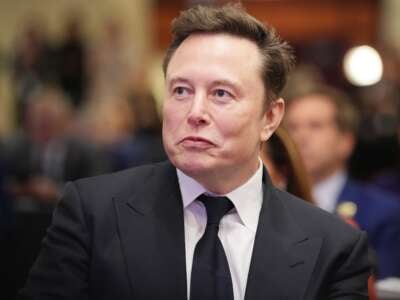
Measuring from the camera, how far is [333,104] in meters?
4.98

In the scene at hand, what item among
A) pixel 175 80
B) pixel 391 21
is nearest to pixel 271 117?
pixel 175 80

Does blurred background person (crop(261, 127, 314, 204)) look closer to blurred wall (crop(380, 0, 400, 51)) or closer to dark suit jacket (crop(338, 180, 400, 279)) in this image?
dark suit jacket (crop(338, 180, 400, 279))

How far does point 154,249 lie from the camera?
8.45ft

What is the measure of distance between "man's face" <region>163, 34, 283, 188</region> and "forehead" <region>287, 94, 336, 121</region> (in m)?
2.27

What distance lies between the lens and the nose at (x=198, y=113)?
2.48m

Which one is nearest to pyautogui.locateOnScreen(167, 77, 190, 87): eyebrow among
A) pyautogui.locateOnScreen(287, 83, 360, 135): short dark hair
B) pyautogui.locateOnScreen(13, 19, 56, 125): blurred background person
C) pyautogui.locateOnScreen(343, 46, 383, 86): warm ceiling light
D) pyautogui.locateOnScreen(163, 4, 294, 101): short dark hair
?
pyautogui.locateOnScreen(163, 4, 294, 101): short dark hair

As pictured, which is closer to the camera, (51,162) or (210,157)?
(210,157)

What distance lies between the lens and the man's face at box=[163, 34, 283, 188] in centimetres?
250

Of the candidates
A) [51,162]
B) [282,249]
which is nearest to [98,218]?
[282,249]

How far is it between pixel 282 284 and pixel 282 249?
0.11 m

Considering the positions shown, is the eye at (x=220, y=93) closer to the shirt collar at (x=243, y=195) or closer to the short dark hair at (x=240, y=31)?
the short dark hair at (x=240, y=31)

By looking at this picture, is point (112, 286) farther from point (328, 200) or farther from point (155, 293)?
point (328, 200)

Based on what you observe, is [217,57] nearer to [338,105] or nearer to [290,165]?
[290,165]

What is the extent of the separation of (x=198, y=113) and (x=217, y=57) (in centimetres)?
18
